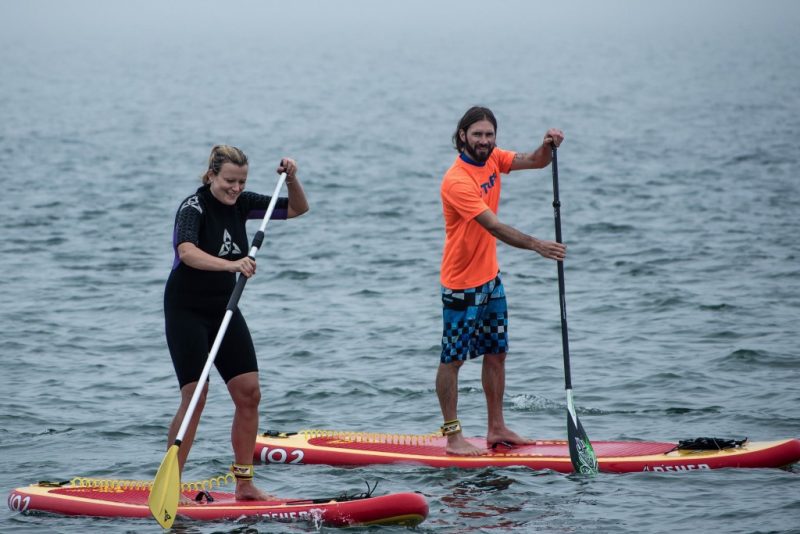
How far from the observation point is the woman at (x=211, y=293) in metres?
7.87

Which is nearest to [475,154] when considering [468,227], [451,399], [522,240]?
[468,227]

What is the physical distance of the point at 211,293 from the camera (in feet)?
26.3

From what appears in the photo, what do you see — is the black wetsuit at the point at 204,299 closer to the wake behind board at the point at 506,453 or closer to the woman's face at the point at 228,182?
the woman's face at the point at 228,182

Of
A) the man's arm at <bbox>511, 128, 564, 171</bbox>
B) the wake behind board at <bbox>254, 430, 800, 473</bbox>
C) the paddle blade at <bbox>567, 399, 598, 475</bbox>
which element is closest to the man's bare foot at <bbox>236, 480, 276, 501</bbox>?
the wake behind board at <bbox>254, 430, 800, 473</bbox>

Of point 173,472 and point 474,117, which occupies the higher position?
point 474,117

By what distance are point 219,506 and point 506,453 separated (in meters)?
2.29

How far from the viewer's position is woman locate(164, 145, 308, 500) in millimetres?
7867

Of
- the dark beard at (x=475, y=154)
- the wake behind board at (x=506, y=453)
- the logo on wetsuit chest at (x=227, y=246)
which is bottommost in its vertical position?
the wake behind board at (x=506, y=453)

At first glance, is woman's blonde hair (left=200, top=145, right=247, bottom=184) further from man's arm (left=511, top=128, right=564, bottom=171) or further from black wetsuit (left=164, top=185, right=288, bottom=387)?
man's arm (left=511, top=128, right=564, bottom=171)

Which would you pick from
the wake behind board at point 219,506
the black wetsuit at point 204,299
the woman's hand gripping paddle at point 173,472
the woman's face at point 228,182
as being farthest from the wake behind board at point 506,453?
the woman's face at point 228,182

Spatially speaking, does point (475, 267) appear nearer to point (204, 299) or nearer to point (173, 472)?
point (204, 299)

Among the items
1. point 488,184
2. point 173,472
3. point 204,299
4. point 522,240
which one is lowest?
point 173,472

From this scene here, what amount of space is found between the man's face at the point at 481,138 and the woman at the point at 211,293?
1.77m

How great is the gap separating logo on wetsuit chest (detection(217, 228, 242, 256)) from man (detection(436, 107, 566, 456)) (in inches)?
66.9
